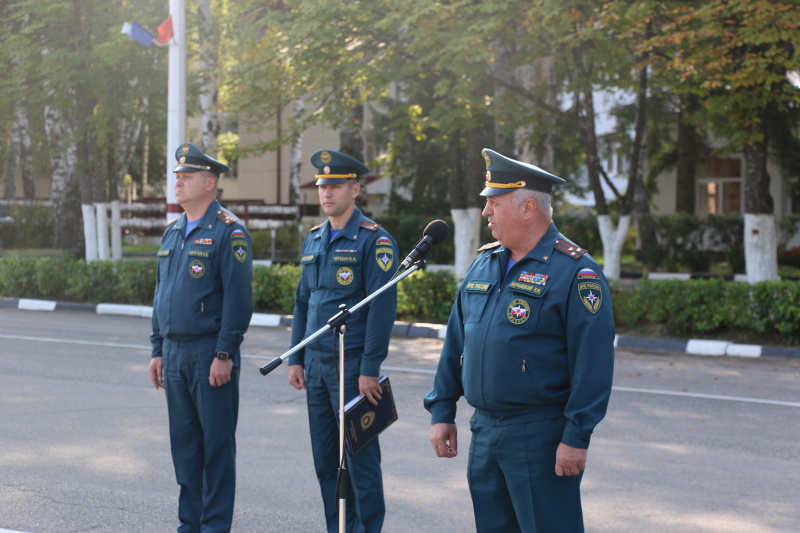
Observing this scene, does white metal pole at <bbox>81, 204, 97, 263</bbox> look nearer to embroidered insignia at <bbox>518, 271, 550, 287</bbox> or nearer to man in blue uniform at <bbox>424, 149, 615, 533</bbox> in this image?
man in blue uniform at <bbox>424, 149, 615, 533</bbox>

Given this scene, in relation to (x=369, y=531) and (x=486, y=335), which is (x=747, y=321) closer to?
(x=369, y=531)

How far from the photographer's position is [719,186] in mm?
31266

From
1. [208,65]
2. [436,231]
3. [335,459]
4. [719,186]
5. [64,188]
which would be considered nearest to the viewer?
[436,231]

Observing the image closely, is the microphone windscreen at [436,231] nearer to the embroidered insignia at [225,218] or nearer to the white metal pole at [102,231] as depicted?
the embroidered insignia at [225,218]

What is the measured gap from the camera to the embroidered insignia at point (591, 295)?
3.42m

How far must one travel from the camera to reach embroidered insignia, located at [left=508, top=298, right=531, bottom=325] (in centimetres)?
346

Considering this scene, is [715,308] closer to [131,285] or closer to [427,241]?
[131,285]

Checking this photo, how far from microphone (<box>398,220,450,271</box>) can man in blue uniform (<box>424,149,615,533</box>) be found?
396mm

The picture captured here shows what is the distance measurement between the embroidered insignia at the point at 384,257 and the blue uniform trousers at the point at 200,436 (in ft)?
3.04

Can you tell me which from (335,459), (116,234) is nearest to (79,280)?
(116,234)

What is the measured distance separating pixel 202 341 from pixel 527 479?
2.21m

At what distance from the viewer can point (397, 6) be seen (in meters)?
15.4

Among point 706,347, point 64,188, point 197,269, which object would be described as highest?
point 64,188

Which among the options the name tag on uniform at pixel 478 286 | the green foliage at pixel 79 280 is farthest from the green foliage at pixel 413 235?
the name tag on uniform at pixel 478 286
